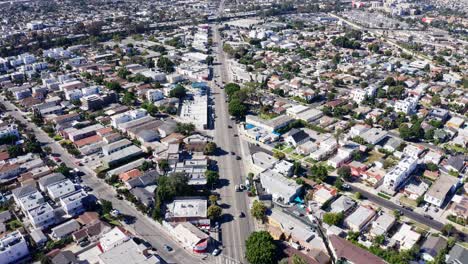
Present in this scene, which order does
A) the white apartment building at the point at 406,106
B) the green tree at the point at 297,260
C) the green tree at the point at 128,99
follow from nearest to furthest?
the green tree at the point at 297,260 → the white apartment building at the point at 406,106 → the green tree at the point at 128,99

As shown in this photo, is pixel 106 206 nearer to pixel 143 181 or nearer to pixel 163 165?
pixel 143 181

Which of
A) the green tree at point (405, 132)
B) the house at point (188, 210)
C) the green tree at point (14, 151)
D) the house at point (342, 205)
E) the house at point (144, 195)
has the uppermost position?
the green tree at point (14, 151)

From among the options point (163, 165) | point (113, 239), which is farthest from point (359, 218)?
point (113, 239)

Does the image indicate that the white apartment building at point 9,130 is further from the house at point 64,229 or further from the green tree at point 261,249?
the green tree at point 261,249

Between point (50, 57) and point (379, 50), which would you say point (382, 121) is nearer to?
point (379, 50)

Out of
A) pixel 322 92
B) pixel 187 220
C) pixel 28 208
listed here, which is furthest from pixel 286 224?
pixel 322 92

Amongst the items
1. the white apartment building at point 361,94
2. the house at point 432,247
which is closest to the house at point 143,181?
the house at point 432,247

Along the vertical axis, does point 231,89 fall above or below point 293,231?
above

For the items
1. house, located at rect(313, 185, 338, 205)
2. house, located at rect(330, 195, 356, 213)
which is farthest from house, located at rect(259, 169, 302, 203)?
house, located at rect(330, 195, 356, 213)
